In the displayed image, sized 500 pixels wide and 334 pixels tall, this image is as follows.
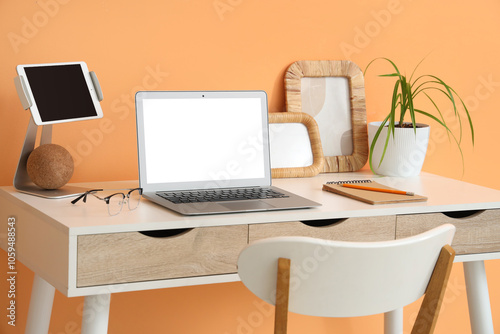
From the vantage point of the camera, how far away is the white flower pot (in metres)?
2.07

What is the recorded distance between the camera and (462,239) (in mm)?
1793

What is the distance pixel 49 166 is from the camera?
1.67 meters

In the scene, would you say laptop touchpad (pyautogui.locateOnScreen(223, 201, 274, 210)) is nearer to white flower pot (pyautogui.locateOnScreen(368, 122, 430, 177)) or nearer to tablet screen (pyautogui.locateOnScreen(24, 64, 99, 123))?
tablet screen (pyautogui.locateOnScreen(24, 64, 99, 123))

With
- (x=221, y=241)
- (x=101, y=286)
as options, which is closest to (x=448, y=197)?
(x=221, y=241)

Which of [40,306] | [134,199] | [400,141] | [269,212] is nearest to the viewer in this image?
[269,212]

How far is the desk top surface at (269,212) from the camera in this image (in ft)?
4.84

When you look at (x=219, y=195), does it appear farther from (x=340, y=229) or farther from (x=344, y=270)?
(x=344, y=270)

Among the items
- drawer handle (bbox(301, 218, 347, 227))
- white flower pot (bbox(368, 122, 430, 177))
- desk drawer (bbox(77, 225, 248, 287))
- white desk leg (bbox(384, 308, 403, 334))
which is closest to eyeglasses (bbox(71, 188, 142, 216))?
desk drawer (bbox(77, 225, 248, 287))

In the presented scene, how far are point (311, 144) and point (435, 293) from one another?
0.88m

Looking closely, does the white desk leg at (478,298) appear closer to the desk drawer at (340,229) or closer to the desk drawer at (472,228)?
the desk drawer at (472,228)

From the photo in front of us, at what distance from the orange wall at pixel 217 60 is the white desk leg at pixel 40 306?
0.49ft

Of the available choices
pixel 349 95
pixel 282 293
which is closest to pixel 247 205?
pixel 282 293

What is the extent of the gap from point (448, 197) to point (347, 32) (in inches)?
25.9

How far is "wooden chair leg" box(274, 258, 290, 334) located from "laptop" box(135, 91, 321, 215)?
0.43 m
